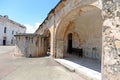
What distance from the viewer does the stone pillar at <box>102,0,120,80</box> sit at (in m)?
2.19

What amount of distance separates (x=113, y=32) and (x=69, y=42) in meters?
13.0

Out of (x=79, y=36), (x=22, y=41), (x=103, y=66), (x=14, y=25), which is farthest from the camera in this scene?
(x=14, y=25)

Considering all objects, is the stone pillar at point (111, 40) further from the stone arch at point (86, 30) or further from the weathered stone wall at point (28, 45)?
the weathered stone wall at point (28, 45)

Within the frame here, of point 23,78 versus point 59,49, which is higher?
point 59,49

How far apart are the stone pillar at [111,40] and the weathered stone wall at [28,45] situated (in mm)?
8886

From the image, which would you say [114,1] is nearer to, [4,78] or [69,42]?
[4,78]

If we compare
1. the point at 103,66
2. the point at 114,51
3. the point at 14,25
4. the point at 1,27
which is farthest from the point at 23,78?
the point at 14,25

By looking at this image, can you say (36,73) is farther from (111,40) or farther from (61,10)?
(61,10)

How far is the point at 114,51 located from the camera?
7.35 ft

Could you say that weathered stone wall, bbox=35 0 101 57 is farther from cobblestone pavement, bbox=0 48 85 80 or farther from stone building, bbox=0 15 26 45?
stone building, bbox=0 15 26 45

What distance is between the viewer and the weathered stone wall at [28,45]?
427 inches

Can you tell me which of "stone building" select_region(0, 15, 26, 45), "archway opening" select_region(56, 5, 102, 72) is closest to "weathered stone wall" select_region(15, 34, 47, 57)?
"archway opening" select_region(56, 5, 102, 72)

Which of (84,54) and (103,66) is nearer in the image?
(103,66)

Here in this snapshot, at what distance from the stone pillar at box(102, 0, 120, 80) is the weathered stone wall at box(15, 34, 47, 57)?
889cm
